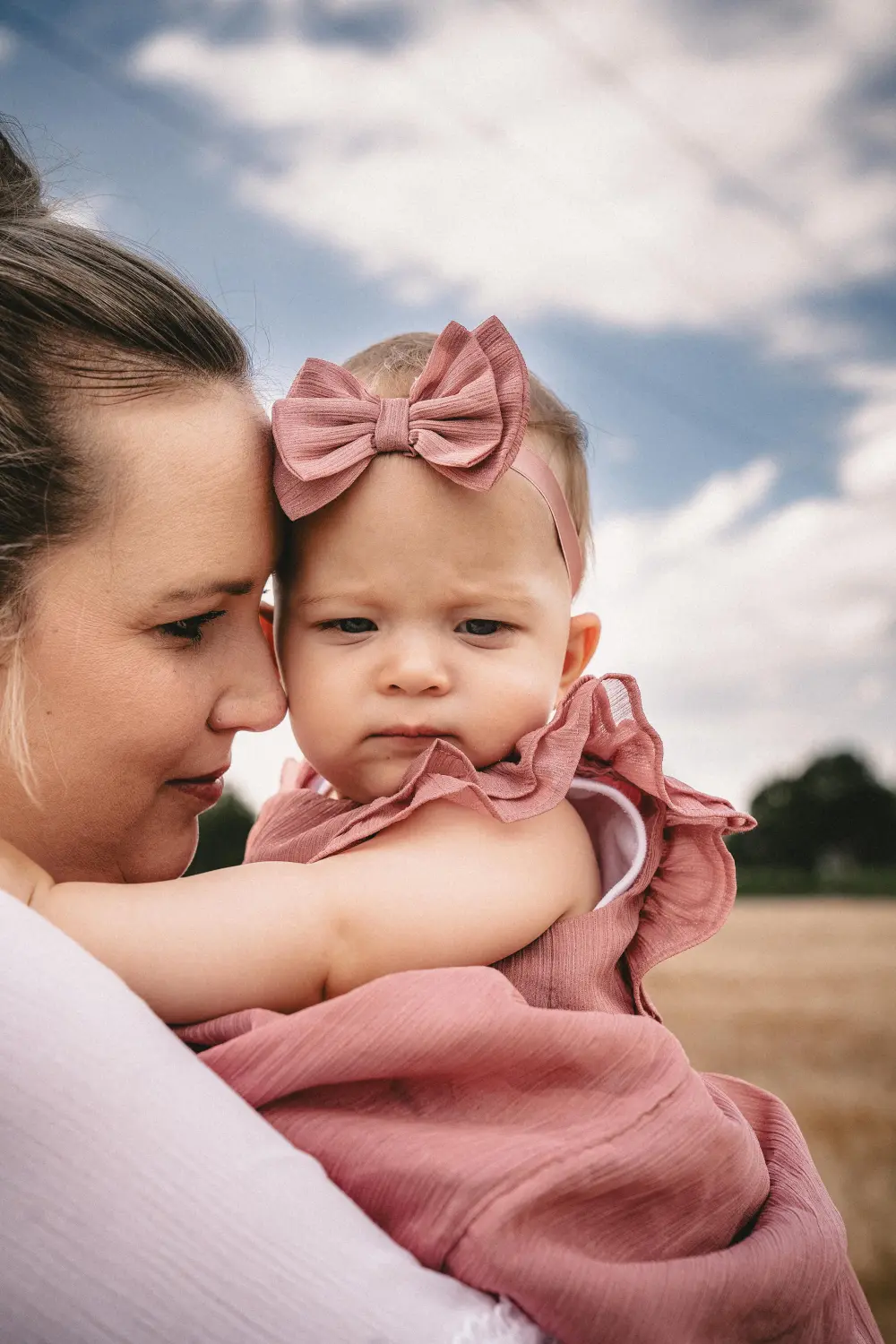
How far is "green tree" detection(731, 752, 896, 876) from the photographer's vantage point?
53.4 m

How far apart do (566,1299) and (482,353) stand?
58.3 inches

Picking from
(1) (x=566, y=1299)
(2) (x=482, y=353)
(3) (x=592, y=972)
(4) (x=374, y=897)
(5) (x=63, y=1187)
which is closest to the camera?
(5) (x=63, y=1187)

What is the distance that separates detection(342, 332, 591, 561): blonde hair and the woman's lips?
0.79m

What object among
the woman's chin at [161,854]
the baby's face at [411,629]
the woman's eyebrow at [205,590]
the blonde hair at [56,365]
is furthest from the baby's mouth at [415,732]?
the blonde hair at [56,365]

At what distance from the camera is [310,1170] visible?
1.21m

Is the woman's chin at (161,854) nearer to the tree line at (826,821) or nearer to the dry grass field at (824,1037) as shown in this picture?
the dry grass field at (824,1037)

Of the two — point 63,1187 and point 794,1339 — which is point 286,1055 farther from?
point 794,1339

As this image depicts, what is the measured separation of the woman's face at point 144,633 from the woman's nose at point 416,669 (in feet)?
0.77

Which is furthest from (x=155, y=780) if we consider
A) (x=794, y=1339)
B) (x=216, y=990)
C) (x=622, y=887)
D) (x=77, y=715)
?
(x=794, y=1339)

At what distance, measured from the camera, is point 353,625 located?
1.91 metres

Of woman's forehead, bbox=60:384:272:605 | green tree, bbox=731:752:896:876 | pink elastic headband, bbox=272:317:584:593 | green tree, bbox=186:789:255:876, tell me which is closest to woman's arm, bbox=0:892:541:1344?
woman's forehead, bbox=60:384:272:605

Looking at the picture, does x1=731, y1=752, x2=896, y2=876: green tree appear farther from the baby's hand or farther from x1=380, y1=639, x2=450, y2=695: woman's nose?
the baby's hand

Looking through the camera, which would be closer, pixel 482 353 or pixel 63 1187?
pixel 63 1187

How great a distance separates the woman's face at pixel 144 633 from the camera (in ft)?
5.66
